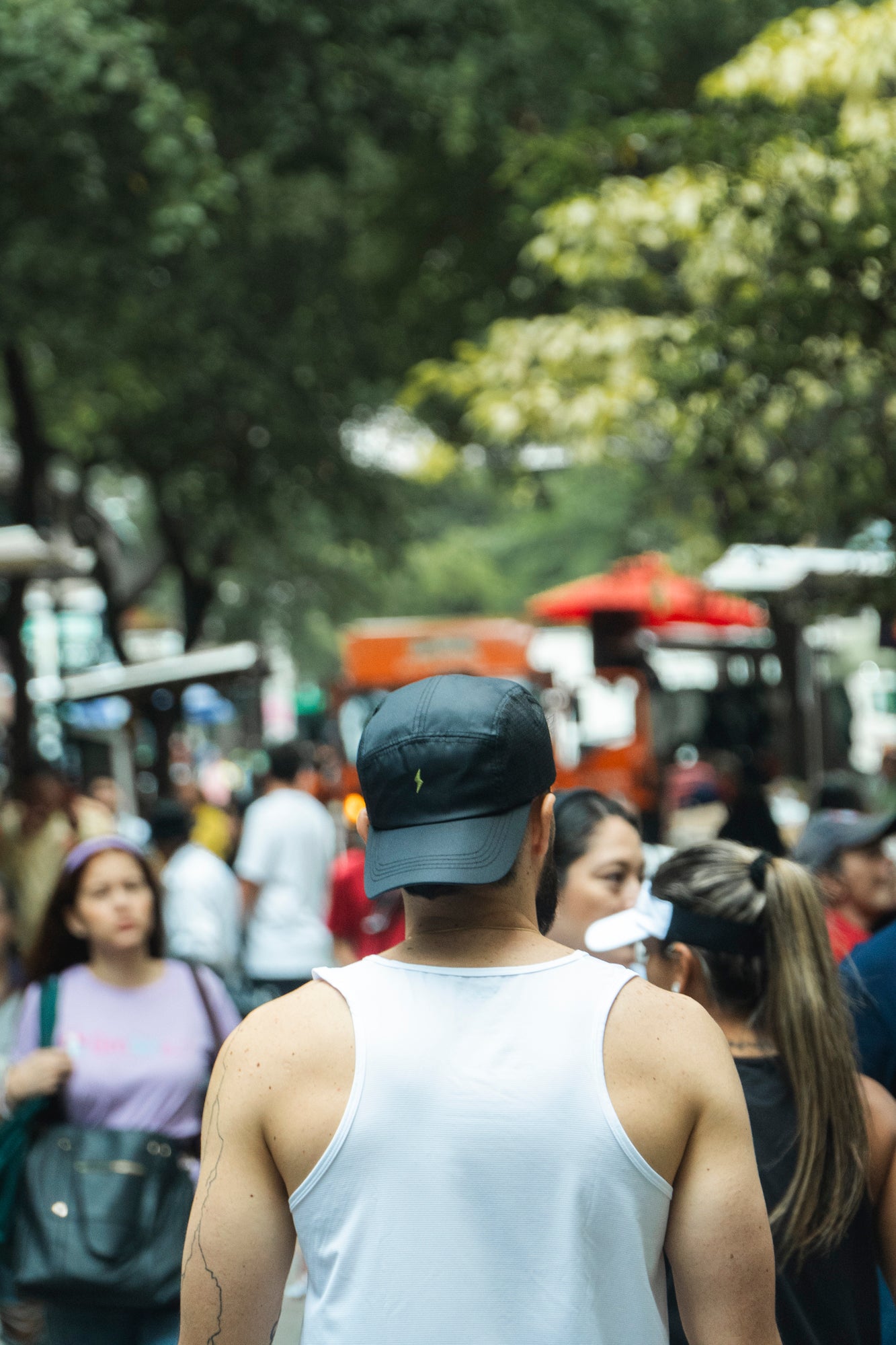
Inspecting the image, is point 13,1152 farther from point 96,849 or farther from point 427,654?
point 427,654

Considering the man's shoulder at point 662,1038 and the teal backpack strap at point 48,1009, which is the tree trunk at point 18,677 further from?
the man's shoulder at point 662,1038

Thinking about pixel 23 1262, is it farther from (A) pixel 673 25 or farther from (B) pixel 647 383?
(A) pixel 673 25

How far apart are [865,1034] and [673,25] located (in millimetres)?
11761

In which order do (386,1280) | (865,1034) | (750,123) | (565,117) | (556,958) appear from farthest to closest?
1. (565,117)
2. (750,123)
3. (865,1034)
4. (556,958)
5. (386,1280)

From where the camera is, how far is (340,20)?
9555 mm

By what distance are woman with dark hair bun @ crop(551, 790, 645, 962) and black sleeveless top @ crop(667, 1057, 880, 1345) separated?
1227 millimetres

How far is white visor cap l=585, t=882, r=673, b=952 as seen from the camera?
266cm

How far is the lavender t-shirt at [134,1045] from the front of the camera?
3639 mm

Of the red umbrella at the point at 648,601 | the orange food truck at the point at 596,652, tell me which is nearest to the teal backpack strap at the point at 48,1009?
the orange food truck at the point at 596,652

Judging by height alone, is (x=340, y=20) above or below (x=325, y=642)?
above

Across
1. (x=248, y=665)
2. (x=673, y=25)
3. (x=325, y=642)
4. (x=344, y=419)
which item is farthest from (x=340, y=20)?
(x=325, y=642)

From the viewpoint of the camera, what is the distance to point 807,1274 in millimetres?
2404

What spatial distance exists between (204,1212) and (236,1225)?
0.04 m

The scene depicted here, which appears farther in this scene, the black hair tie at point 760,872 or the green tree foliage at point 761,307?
the green tree foliage at point 761,307
